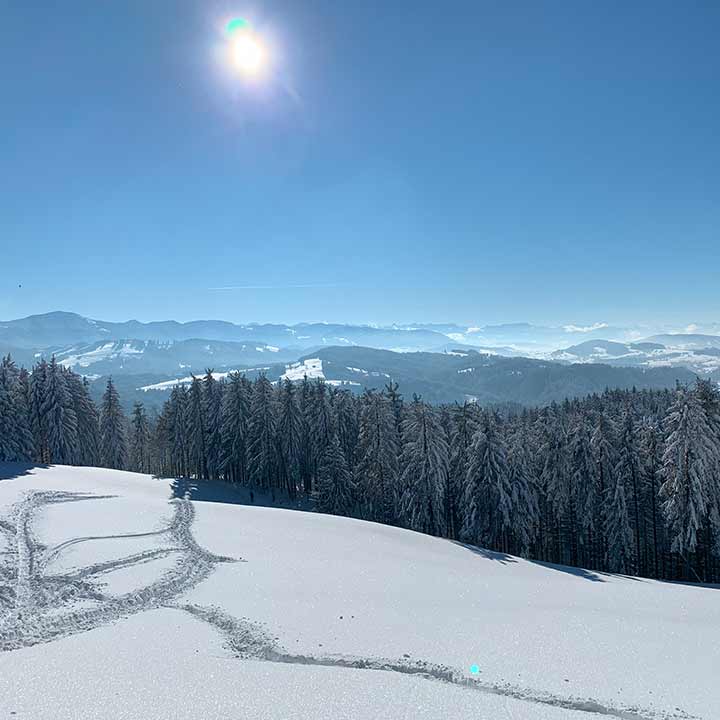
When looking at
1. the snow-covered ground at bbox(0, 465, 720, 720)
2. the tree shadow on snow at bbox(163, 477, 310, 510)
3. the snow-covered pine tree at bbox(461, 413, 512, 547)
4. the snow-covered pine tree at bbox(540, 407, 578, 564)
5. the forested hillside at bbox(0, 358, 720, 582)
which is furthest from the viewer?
the tree shadow on snow at bbox(163, 477, 310, 510)

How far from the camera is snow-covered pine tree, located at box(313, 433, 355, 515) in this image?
42.2 m

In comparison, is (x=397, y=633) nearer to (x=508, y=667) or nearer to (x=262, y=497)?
(x=508, y=667)

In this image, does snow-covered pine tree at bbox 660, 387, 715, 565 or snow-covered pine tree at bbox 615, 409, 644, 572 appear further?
snow-covered pine tree at bbox 615, 409, 644, 572

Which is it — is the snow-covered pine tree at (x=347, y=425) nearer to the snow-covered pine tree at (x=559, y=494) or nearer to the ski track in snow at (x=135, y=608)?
the snow-covered pine tree at (x=559, y=494)

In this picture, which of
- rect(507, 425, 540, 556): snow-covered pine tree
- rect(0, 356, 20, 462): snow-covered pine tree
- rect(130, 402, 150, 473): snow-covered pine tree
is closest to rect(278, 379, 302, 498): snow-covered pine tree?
rect(507, 425, 540, 556): snow-covered pine tree

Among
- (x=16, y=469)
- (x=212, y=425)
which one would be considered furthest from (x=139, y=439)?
(x=16, y=469)

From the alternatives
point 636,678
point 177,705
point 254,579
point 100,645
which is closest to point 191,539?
point 254,579

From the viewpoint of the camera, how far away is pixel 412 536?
25.2 metres

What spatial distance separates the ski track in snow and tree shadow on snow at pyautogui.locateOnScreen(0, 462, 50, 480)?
49.4 ft

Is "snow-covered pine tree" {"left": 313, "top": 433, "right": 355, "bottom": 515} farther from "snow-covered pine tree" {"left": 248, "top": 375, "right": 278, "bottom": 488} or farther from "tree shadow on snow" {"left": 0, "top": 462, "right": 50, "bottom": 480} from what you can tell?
"tree shadow on snow" {"left": 0, "top": 462, "right": 50, "bottom": 480}

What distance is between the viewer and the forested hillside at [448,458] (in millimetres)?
32634

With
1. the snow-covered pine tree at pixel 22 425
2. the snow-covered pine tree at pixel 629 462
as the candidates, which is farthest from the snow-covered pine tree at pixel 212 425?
the snow-covered pine tree at pixel 629 462

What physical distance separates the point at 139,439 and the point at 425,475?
49.5 metres

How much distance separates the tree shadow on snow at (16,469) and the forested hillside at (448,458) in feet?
24.1
